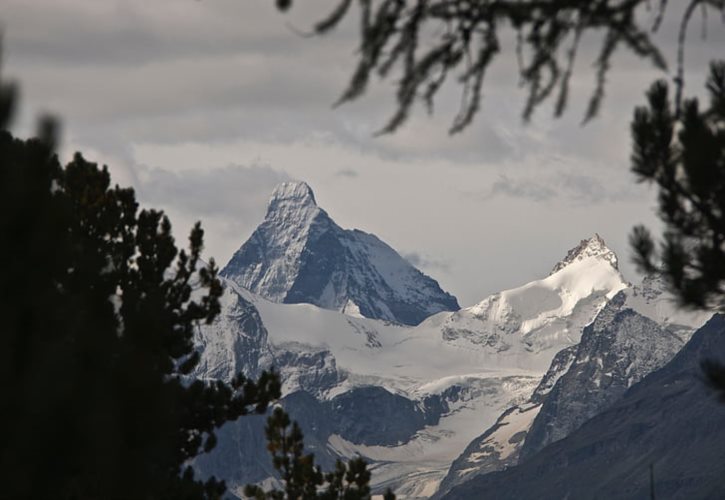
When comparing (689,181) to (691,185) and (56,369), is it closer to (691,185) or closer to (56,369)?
(691,185)

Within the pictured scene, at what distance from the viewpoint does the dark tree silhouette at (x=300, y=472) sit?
1855 inches

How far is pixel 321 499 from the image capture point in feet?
153

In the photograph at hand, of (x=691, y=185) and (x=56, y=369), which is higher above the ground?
(x=691, y=185)

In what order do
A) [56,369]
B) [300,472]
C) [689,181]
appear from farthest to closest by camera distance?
1. [300,472]
2. [689,181]
3. [56,369]

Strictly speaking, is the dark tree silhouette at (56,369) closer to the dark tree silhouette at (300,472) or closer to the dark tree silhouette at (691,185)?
the dark tree silhouette at (691,185)

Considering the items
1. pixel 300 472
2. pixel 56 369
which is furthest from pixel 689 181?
pixel 300 472

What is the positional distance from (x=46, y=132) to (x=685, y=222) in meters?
11.8

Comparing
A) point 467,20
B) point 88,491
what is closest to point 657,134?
point 467,20

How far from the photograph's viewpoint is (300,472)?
4784cm

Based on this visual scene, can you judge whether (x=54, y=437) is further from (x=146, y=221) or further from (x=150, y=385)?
(x=146, y=221)

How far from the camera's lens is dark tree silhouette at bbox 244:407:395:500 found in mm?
47125

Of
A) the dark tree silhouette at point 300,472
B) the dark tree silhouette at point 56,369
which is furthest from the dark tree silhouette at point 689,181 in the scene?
the dark tree silhouette at point 300,472

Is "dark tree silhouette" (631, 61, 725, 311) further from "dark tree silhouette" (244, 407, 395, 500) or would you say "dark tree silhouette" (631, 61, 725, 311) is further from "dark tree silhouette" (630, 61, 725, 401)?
"dark tree silhouette" (244, 407, 395, 500)

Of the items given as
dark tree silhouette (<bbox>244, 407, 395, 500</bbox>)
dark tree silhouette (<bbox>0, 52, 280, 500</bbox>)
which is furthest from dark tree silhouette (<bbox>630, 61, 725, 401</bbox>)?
dark tree silhouette (<bbox>244, 407, 395, 500</bbox>)
